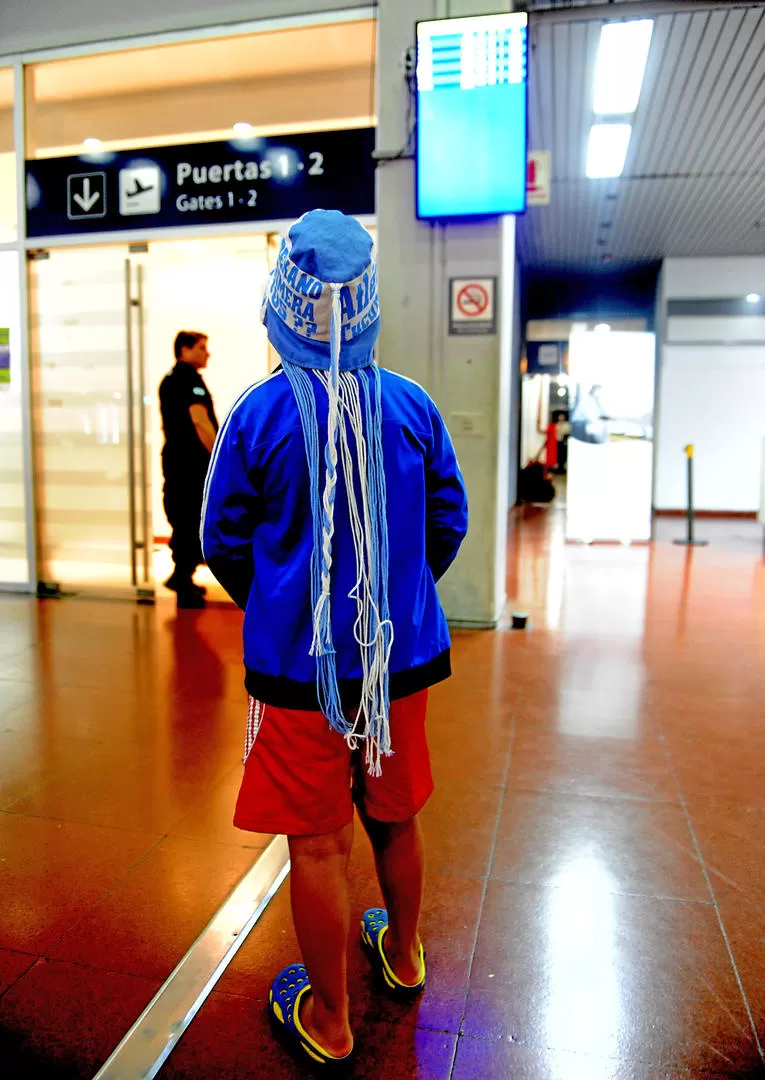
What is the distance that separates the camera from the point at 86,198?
529 centimetres

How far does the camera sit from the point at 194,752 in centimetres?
301

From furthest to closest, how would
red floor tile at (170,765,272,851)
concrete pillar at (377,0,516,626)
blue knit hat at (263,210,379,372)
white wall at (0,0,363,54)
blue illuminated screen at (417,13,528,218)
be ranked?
white wall at (0,0,363,54)
concrete pillar at (377,0,516,626)
blue illuminated screen at (417,13,528,218)
red floor tile at (170,765,272,851)
blue knit hat at (263,210,379,372)

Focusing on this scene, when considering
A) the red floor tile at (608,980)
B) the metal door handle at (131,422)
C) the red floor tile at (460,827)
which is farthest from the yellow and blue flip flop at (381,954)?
the metal door handle at (131,422)

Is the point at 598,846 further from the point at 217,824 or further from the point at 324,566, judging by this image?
the point at 324,566

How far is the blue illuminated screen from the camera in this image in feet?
13.7

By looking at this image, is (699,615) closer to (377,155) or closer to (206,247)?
(377,155)

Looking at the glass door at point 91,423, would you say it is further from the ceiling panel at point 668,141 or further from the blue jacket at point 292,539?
the blue jacket at point 292,539

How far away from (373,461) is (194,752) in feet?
6.27

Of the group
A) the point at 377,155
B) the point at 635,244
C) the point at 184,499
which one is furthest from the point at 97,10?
the point at 635,244

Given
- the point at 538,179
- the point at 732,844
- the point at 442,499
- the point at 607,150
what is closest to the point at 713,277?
the point at 607,150

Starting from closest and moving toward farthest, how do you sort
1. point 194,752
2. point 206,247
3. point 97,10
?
point 194,752, point 97,10, point 206,247

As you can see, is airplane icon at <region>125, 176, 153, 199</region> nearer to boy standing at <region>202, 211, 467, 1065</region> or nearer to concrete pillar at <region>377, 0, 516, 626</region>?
concrete pillar at <region>377, 0, 516, 626</region>

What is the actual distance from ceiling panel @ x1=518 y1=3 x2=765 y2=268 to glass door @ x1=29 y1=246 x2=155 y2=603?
9.55 ft

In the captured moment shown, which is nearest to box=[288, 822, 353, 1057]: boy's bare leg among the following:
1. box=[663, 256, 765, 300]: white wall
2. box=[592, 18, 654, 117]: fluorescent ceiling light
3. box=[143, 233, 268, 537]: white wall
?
box=[592, 18, 654, 117]: fluorescent ceiling light
